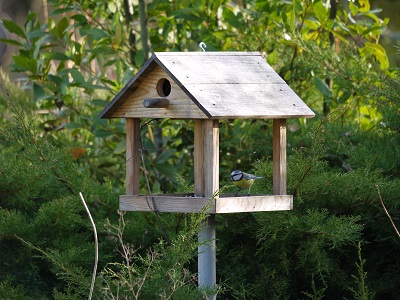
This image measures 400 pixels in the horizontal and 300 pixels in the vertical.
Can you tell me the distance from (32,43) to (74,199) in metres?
2.02

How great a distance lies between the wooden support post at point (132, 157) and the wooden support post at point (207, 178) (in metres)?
0.30

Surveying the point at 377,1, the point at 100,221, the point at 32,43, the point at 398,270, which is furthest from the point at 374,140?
the point at 377,1

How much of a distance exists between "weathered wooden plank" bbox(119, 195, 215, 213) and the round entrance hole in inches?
16.9

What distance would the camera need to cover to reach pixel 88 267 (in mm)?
3850

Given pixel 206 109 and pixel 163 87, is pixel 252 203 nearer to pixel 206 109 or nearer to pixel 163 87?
pixel 206 109

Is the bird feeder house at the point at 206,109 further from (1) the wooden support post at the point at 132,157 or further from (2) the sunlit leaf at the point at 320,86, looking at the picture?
(2) the sunlit leaf at the point at 320,86

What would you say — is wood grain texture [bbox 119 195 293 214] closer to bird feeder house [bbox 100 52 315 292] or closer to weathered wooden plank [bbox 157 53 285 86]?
bird feeder house [bbox 100 52 315 292]

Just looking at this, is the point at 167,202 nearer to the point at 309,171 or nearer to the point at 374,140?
the point at 309,171

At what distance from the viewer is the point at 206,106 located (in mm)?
2939

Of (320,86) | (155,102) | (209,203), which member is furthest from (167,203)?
(320,86)

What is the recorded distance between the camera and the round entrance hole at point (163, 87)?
126 inches

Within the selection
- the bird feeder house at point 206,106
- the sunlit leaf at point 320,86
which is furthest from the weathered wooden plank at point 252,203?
the sunlit leaf at point 320,86

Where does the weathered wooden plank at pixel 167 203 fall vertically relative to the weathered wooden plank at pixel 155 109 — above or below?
below

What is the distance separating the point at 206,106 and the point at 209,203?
37 centimetres
